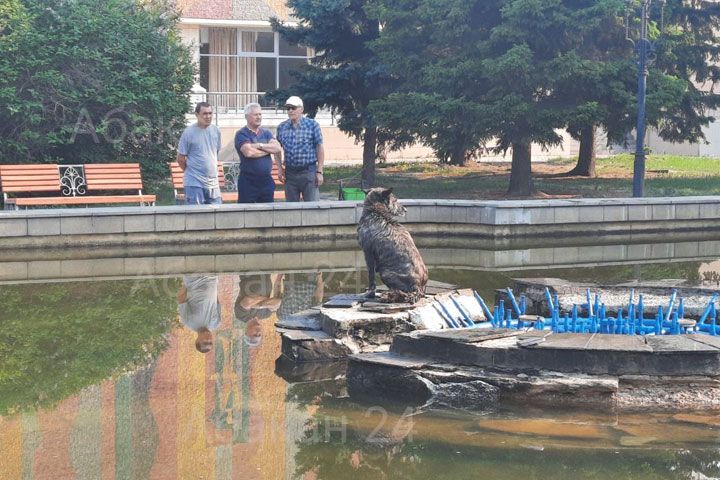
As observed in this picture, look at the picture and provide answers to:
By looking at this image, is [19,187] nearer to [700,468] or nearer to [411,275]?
[411,275]

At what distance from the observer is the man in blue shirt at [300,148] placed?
1284 centimetres

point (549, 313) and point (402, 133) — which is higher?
point (402, 133)

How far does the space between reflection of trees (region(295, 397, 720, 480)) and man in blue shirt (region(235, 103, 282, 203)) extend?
666 cm

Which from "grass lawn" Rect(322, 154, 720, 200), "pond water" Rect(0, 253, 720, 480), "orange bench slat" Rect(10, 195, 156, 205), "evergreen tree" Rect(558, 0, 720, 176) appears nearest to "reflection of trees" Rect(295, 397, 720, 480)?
"pond water" Rect(0, 253, 720, 480)

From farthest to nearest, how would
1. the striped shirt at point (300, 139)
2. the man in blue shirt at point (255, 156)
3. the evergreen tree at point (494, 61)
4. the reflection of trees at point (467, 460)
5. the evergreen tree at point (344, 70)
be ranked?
the evergreen tree at point (344, 70) < the evergreen tree at point (494, 61) < the striped shirt at point (300, 139) < the man in blue shirt at point (255, 156) < the reflection of trees at point (467, 460)

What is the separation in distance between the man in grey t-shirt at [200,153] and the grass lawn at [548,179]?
8457 mm

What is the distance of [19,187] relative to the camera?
56.6 ft

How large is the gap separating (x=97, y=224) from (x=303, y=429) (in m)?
8.52

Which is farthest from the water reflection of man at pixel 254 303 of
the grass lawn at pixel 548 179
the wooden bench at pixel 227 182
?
the grass lawn at pixel 548 179

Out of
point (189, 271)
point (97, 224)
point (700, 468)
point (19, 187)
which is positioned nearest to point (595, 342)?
point (700, 468)

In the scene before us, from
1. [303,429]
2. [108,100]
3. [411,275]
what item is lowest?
[303,429]

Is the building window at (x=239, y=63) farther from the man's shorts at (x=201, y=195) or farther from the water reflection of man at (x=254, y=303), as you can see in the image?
the water reflection of man at (x=254, y=303)

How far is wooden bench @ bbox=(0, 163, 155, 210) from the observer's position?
56.1 ft

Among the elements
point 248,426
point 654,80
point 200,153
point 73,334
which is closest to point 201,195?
point 200,153
